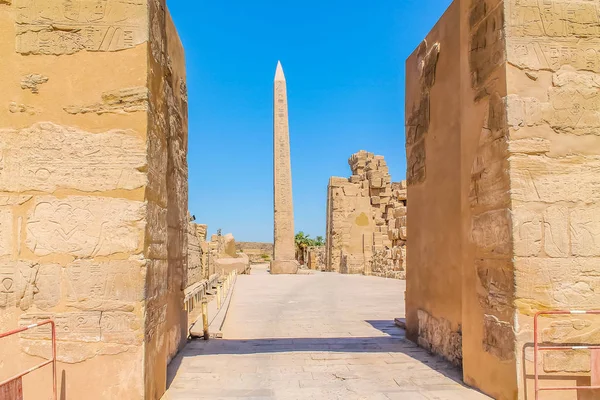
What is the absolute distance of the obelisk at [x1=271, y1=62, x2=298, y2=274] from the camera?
20609 mm

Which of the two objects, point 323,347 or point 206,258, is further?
point 206,258

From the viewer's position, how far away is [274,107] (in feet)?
67.6

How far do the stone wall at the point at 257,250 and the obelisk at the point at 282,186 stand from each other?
25.1m

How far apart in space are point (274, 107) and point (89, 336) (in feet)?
59.3

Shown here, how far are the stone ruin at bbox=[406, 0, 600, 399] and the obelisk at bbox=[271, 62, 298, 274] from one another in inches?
652

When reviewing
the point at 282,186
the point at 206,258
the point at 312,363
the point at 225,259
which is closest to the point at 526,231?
the point at 312,363

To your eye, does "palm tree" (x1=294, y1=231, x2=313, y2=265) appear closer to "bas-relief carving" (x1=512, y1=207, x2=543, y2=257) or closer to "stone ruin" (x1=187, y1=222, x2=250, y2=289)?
"stone ruin" (x1=187, y1=222, x2=250, y2=289)

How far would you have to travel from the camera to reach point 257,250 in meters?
50.7

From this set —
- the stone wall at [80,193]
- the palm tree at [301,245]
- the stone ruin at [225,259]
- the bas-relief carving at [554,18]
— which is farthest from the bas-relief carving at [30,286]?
the palm tree at [301,245]

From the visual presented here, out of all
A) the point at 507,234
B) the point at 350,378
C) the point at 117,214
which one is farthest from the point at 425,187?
the point at 117,214

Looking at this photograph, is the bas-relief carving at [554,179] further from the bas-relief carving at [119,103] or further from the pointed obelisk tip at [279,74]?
the pointed obelisk tip at [279,74]

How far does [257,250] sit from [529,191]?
4792 centimetres

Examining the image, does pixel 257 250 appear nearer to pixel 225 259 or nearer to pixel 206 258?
pixel 225 259

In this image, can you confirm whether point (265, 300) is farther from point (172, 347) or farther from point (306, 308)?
point (172, 347)
